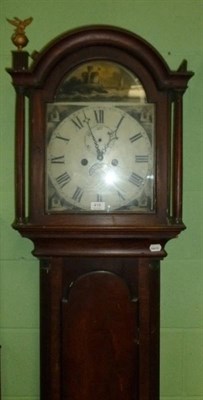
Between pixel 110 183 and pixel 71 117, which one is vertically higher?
pixel 71 117

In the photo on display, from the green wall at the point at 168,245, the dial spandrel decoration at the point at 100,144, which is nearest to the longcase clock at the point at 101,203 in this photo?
the dial spandrel decoration at the point at 100,144

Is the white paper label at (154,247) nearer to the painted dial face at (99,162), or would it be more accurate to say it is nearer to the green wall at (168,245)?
the painted dial face at (99,162)

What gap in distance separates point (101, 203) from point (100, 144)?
0.53 ft

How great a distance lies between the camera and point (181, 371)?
1474 mm

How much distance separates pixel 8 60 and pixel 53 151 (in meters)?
0.39

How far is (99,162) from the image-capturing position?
4.19 ft

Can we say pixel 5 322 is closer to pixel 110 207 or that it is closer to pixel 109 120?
pixel 110 207

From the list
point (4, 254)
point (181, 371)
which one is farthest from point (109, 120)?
point (181, 371)

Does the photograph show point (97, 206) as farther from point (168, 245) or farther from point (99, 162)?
Answer: point (168, 245)

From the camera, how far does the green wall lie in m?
1.45

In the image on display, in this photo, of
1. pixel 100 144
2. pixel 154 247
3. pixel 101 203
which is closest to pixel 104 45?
pixel 100 144

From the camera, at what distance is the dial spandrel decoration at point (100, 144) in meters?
1.27

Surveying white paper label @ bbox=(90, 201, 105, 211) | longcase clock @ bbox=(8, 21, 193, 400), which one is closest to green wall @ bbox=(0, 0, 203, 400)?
longcase clock @ bbox=(8, 21, 193, 400)

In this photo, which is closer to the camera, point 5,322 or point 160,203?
point 160,203
